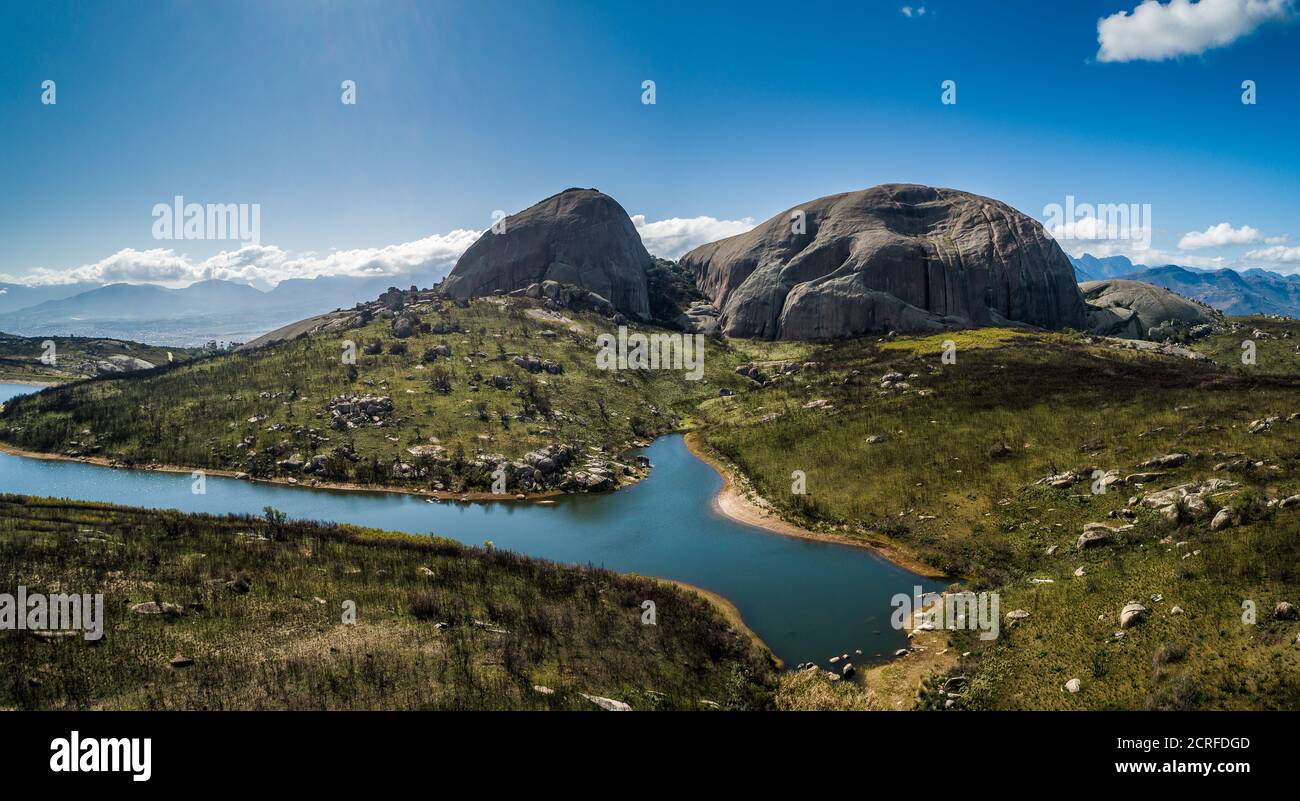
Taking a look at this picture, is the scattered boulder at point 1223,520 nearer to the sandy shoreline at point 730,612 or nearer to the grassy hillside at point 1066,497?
the grassy hillside at point 1066,497

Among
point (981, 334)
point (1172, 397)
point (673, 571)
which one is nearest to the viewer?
point (673, 571)

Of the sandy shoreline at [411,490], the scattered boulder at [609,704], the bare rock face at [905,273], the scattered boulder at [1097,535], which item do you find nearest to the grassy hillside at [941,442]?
the scattered boulder at [1097,535]

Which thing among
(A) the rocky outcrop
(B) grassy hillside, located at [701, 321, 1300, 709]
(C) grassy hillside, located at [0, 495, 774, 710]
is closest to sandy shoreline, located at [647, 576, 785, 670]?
(C) grassy hillside, located at [0, 495, 774, 710]

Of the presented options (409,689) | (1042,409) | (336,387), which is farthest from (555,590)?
A: (336,387)

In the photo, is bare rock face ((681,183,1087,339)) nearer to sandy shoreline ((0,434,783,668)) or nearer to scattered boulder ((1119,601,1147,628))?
sandy shoreline ((0,434,783,668))

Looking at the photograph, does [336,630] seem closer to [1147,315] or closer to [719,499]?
[719,499]
